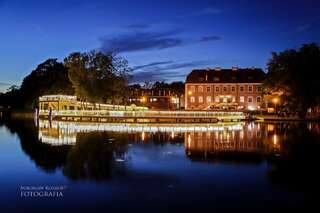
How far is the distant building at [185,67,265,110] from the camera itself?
90.4m

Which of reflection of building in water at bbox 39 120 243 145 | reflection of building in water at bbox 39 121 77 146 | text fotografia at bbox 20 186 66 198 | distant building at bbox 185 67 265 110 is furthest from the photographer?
distant building at bbox 185 67 265 110

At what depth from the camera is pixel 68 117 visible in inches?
2249

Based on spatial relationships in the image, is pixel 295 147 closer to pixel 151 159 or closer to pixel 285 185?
pixel 151 159

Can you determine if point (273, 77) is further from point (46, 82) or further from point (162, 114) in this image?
point (46, 82)

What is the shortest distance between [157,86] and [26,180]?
13477 cm

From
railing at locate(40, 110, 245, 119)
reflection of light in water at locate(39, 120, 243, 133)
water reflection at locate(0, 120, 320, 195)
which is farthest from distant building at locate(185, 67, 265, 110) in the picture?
water reflection at locate(0, 120, 320, 195)

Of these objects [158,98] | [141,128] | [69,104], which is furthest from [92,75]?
[158,98]

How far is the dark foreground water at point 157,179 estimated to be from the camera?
10.2 m

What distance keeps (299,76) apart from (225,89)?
33.1 metres

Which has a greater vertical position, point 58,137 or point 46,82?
point 46,82

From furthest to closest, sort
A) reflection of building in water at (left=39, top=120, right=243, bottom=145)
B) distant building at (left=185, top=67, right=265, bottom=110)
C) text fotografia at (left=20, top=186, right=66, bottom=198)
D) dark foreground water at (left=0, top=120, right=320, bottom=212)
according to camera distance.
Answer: distant building at (left=185, top=67, right=265, bottom=110), reflection of building in water at (left=39, top=120, right=243, bottom=145), text fotografia at (left=20, top=186, right=66, bottom=198), dark foreground water at (left=0, top=120, right=320, bottom=212)

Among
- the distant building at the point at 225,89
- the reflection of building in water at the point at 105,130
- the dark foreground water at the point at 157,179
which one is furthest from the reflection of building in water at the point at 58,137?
the distant building at the point at 225,89

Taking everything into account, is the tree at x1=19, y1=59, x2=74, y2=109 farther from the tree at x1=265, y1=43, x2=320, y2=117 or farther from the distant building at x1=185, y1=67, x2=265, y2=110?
the tree at x1=265, y1=43, x2=320, y2=117

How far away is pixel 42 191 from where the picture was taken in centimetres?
1156
